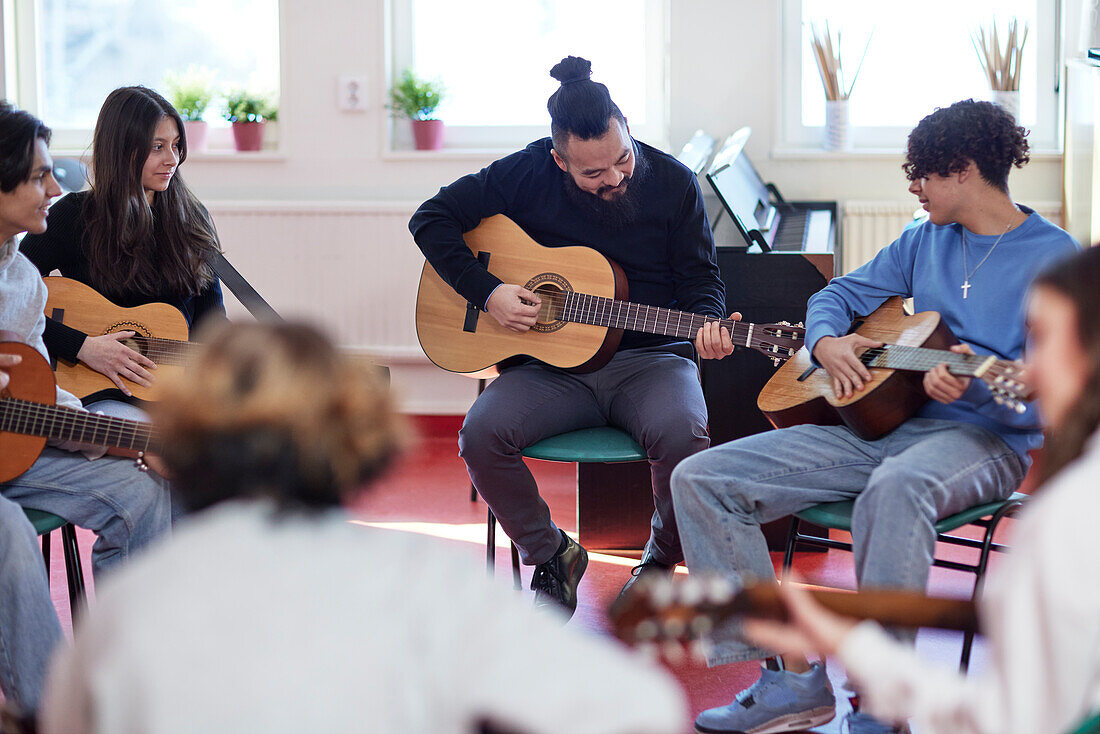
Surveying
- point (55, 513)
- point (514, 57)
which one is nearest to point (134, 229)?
point (55, 513)

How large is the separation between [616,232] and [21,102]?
12.0ft

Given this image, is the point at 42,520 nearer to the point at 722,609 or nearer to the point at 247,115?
the point at 722,609

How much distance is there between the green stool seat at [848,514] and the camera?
199cm

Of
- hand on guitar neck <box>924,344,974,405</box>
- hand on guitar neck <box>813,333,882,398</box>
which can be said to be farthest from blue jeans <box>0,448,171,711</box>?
hand on guitar neck <box>924,344,974,405</box>

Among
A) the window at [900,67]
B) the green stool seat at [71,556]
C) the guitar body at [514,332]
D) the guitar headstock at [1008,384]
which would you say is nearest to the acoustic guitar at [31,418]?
the green stool seat at [71,556]

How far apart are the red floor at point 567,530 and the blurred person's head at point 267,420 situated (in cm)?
66

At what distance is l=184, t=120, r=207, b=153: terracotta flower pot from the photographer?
189 inches

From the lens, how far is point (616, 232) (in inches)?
110

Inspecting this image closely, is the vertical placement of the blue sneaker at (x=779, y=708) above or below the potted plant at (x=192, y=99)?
below

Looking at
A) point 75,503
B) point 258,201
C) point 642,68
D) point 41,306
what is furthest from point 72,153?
point 75,503

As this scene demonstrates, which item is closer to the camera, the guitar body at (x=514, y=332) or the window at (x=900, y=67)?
the guitar body at (x=514, y=332)

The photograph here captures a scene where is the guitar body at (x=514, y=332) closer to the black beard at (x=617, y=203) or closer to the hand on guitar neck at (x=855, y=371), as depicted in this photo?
the black beard at (x=617, y=203)

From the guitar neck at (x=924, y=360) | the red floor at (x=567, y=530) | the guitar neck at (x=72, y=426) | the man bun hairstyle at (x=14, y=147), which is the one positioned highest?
the man bun hairstyle at (x=14, y=147)

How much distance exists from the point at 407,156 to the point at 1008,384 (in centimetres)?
335
